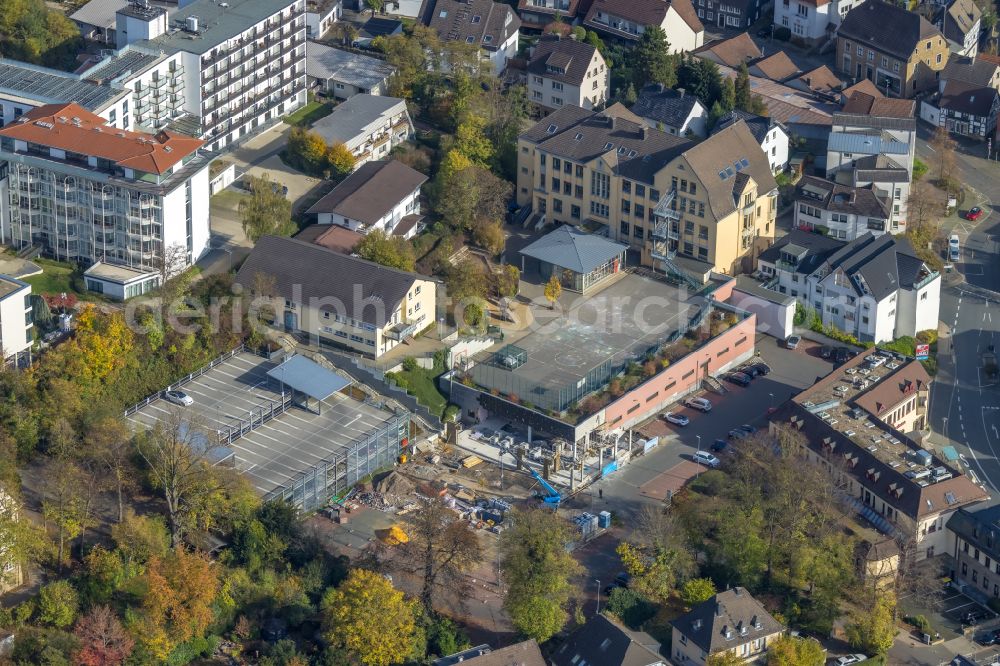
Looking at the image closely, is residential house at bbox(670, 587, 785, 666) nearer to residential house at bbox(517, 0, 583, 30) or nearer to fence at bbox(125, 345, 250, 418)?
fence at bbox(125, 345, 250, 418)

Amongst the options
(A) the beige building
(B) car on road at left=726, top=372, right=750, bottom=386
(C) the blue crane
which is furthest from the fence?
(B) car on road at left=726, top=372, right=750, bottom=386

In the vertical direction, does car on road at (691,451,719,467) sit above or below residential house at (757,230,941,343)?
below

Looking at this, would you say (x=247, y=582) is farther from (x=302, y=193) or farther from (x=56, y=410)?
A: (x=302, y=193)

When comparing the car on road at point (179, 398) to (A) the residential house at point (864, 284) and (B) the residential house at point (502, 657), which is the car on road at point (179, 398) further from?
(A) the residential house at point (864, 284)

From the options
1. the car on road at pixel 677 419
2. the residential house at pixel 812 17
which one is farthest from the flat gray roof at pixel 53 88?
the residential house at pixel 812 17

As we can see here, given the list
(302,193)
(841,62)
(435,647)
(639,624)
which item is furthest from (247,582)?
(841,62)

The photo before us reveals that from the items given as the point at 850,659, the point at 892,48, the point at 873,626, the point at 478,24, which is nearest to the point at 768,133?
the point at 892,48
